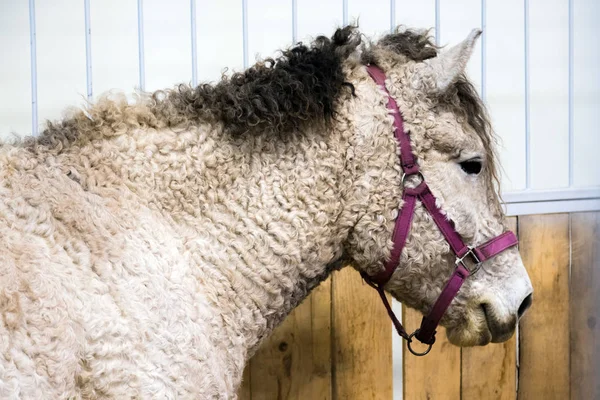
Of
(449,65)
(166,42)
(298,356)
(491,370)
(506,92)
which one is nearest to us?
(449,65)

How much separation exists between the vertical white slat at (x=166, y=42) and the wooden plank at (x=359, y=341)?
108cm

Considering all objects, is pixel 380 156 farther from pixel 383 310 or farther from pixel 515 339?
pixel 515 339

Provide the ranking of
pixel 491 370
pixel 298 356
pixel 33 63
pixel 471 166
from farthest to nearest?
pixel 491 370, pixel 298 356, pixel 33 63, pixel 471 166

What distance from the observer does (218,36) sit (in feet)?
9.23

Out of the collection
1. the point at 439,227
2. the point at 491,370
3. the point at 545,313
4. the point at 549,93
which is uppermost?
the point at 549,93

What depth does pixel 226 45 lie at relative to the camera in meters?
2.81

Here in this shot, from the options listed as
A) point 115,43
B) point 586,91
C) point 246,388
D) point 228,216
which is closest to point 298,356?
point 246,388

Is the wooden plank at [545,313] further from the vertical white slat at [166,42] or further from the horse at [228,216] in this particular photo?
the vertical white slat at [166,42]

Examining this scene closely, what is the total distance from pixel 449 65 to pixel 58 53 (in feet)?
5.45

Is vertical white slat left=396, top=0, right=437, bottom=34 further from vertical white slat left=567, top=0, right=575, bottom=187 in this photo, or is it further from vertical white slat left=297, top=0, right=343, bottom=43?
vertical white slat left=567, top=0, right=575, bottom=187

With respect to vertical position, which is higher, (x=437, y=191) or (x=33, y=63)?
(x=33, y=63)

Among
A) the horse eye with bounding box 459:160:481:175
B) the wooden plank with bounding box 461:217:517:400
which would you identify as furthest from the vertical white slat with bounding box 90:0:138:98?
the wooden plank with bounding box 461:217:517:400

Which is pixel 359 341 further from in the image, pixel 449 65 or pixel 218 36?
pixel 218 36

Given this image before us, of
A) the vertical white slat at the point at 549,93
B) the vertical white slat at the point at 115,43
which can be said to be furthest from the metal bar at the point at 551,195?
the vertical white slat at the point at 115,43
